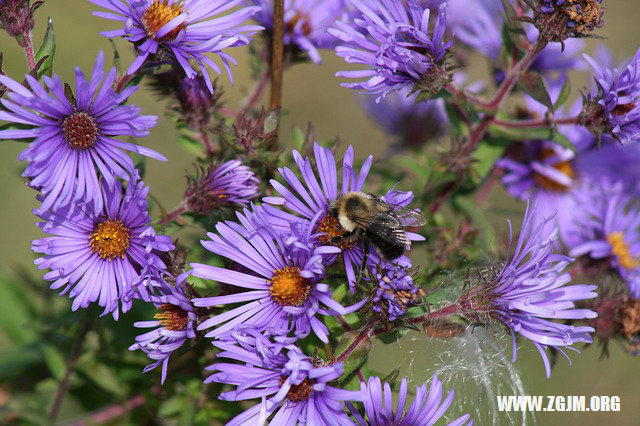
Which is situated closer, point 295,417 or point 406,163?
point 295,417

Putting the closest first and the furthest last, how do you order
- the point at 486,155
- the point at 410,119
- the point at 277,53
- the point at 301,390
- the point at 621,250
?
the point at 301,390 < the point at 277,53 < the point at 486,155 < the point at 621,250 < the point at 410,119

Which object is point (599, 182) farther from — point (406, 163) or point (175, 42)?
point (175, 42)

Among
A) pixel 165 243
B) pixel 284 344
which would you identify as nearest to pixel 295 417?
pixel 284 344

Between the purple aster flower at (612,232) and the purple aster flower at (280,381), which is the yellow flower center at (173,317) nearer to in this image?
the purple aster flower at (280,381)

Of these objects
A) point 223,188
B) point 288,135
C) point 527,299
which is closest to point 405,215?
point 527,299

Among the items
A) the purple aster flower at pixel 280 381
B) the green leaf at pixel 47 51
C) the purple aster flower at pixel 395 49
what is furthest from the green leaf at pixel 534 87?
the green leaf at pixel 47 51

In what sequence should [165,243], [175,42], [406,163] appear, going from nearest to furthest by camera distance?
[165,243], [175,42], [406,163]

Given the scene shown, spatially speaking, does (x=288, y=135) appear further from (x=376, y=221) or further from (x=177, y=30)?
(x=376, y=221)
